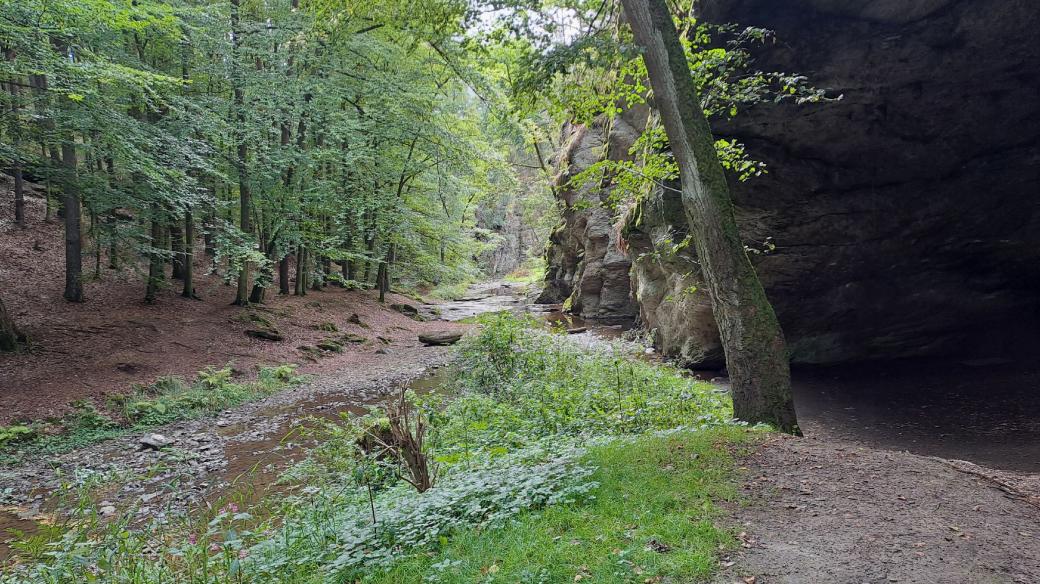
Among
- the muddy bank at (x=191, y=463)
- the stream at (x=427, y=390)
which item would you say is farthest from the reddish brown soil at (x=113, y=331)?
the stream at (x=427, y=390)

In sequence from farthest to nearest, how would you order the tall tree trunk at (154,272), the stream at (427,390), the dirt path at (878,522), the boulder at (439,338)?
the boulder at (439,338), the tall tree trunk at (154,272), the stream at (427,390), the dirt path at (878,522)

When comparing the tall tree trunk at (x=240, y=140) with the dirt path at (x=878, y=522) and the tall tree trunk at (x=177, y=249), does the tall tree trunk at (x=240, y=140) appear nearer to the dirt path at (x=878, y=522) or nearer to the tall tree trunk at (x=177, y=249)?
the tall tree trunk at (x=177, y=249)

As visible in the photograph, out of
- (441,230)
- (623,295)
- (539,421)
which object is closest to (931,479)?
(539,421)

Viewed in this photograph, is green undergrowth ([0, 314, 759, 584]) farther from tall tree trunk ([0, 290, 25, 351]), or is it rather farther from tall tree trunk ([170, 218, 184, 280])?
tall tree trunk ([170, 218, 184, 280])

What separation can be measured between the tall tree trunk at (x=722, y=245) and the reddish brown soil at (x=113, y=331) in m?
10.8

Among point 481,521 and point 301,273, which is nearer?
point 481,521

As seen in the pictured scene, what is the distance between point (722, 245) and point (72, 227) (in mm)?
14091

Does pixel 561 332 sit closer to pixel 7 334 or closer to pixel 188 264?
pixel 188 264

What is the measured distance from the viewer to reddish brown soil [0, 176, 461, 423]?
9311 mm

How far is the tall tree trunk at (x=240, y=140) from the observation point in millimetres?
13898

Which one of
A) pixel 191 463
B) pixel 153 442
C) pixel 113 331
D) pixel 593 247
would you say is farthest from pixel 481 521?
pixel 593 247

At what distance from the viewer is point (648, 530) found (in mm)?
3578

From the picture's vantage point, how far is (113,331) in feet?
37.6

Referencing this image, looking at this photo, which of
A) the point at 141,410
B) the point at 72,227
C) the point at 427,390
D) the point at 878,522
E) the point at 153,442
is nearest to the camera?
the point at 878,522
